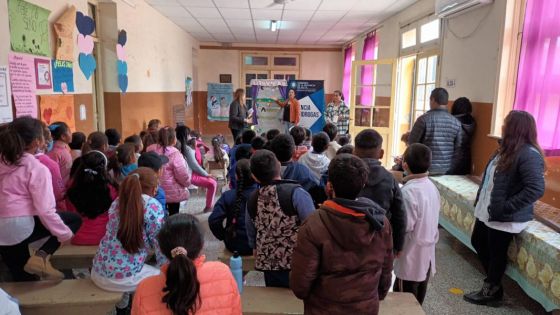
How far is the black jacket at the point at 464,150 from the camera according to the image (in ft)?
14.1

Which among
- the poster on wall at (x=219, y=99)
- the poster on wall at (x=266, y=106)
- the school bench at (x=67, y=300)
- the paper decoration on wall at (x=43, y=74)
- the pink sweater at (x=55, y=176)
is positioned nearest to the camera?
the school bench at (x=67, y=300)

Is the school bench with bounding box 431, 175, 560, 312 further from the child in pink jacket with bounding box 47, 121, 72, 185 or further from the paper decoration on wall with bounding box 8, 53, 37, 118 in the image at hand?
the paper decoration on wall with bounding box 8, 53, 37, 118

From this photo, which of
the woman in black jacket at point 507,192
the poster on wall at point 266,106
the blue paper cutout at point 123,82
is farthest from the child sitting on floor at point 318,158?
the poster on wall at point 266,106

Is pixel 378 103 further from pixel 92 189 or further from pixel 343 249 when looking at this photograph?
pixel 343 249

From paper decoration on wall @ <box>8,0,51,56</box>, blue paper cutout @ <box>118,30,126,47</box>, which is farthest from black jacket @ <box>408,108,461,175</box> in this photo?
blue paper cutout @ <box>118,30,126,47</box>

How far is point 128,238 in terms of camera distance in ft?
6.13

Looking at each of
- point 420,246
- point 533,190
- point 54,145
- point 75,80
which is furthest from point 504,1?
point 75,80

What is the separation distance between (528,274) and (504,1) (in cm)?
262

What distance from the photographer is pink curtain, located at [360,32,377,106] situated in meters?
7.99

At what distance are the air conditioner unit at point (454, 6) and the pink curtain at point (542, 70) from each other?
705mm

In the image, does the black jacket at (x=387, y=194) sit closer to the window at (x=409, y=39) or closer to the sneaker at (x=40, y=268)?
the sneaker at (x=40, y=268)

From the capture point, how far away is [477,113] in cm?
432

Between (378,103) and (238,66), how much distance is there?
569 centimetres

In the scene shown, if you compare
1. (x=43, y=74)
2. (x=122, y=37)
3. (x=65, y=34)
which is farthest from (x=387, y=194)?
(x=122, y=37)
